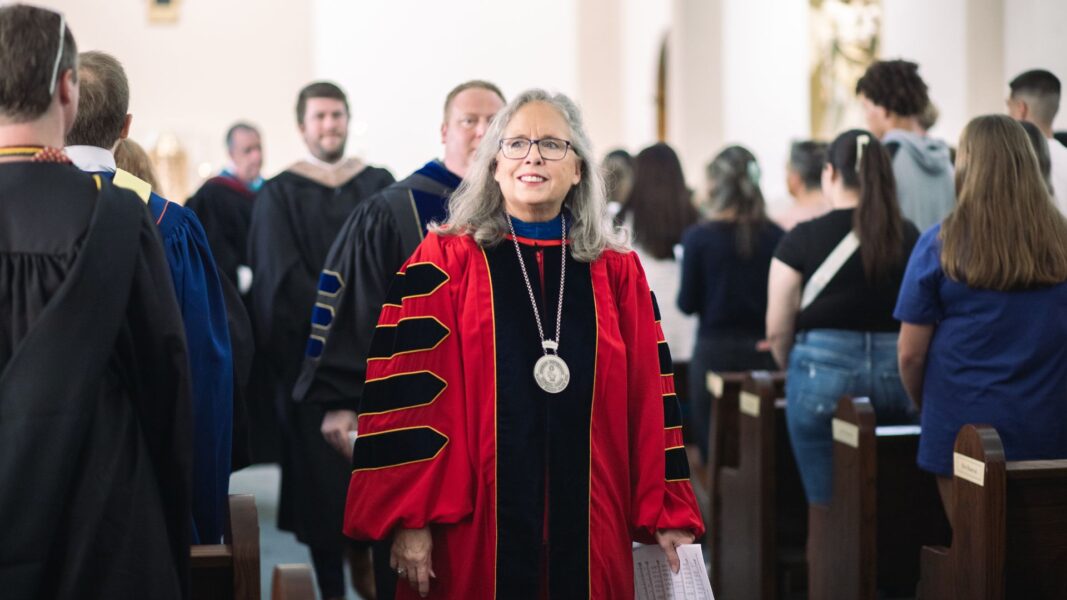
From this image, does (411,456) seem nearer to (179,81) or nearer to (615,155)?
(615,155)

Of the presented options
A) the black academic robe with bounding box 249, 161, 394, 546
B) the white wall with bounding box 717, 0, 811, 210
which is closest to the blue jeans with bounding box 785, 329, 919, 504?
the black academic robe with bounding box 249, 161, 394, 546

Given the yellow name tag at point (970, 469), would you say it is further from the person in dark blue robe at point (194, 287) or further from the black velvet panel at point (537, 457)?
the person in dark blue robe at point (194, 287)

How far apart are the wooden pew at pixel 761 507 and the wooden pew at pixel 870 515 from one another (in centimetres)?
25

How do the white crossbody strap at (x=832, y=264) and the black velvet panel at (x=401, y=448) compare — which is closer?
the black velvet panel at (x=401, y=448)

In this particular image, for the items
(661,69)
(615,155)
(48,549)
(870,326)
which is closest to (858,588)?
(870,326)

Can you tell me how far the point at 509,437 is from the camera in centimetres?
286

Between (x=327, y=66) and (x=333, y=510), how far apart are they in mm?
11594

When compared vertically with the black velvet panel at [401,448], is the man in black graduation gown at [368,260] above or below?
above

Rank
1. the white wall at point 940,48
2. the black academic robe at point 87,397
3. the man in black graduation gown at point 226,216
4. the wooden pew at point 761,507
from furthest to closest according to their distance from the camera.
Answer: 1. the man in black graduation gown at point 226,216
2. the white wall at point 940,48
3. the wooden pew at point 761,507
4. the black academic robe at point 87,397

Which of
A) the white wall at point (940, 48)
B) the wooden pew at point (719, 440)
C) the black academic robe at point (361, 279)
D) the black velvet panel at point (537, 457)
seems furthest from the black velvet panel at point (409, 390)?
the white wall at point (940, 48)

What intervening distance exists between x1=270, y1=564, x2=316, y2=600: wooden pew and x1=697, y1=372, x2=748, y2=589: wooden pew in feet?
10.9

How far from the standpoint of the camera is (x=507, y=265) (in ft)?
9.71

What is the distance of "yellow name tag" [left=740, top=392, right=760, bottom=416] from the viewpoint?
4795 mm

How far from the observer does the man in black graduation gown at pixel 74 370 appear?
2102 millimetres
